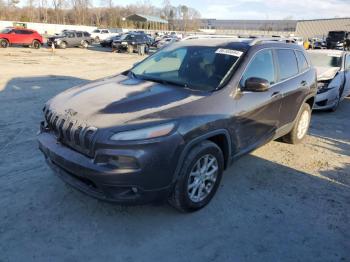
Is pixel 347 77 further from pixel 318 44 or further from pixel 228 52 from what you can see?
pixel 318 44

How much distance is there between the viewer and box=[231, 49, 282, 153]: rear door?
3.99 meters

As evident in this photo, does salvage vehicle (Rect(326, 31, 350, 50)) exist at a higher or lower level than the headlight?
higher

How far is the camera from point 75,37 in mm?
31781

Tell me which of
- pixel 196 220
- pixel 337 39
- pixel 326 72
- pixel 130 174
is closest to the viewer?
pixel 130 174

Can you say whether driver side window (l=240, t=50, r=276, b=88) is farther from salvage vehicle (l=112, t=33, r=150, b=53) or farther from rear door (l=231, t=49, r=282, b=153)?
salvage vehicle (l=112, t=33, r=150, b=53)

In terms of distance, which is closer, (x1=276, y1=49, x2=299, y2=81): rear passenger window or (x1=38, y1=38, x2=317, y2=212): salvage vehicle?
Result: (x1=38, y1=38, x2=317, y2=212): salvage vehicle

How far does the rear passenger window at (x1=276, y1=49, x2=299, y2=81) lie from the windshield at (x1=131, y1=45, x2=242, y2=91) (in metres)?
1.02

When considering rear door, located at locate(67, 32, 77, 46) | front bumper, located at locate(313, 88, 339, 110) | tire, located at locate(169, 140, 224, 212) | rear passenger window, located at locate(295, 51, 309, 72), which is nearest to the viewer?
tire, located at locate(169, 140, 224, 212)

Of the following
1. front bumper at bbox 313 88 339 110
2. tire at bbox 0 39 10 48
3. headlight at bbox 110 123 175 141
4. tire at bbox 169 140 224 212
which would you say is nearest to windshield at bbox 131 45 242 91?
tire at bbox 169 140 224 212

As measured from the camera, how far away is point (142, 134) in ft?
9.87

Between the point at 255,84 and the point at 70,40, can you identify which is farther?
the point at 70,40

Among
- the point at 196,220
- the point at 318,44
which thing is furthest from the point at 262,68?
the point at 318,44

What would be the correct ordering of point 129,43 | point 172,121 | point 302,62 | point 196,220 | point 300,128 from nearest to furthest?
point 172,121
point 196,220
point 302,62
point 300,128
point 129,43

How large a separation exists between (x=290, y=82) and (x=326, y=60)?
586 centimetres
